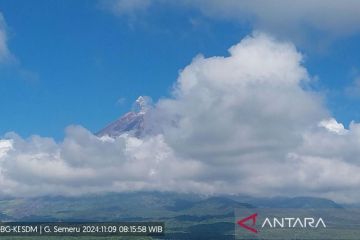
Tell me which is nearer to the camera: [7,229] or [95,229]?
[7,229]

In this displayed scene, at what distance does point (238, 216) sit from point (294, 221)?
1366 cm

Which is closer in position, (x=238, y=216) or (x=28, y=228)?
(x=238, y=216)

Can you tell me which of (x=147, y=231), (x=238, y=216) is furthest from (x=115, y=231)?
(x=238, y=216)

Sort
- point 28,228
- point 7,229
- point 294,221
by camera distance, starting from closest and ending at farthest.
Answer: point 294,221 < point 7,229 < point 28,228

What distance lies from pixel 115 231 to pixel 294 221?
55.0 metres

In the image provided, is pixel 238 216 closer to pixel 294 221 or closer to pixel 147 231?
pixel 294 221

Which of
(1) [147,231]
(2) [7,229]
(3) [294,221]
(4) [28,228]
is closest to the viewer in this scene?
(3) [294,221]

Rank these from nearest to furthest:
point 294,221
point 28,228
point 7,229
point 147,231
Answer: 1. point 294,221
2. point 147,231
3. point 7,229
4. point 28,228

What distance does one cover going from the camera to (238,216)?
426 ft

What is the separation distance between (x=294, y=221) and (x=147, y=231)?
44196mm

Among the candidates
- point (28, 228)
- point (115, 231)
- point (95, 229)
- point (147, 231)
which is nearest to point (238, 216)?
point (147, 231)

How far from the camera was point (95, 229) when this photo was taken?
197m

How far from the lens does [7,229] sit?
179 metres

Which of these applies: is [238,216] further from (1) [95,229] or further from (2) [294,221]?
(1) [95,229]
